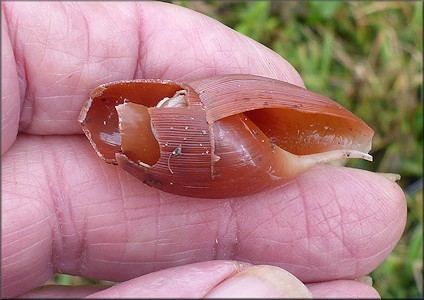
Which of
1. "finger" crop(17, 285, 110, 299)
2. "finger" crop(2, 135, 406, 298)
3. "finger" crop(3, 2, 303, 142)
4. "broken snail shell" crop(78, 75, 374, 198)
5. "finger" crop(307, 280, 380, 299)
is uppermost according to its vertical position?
"finger" crop(3, 2, 303, 142)

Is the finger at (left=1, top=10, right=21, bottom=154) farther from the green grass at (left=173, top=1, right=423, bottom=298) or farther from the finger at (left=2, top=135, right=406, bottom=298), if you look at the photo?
the green grass at (left=173, top=1, right=423, bottom=298)

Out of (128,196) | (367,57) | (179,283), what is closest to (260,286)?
(179,283)

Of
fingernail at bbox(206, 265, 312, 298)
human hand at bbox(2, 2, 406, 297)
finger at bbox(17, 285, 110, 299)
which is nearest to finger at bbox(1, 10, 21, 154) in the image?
human hand at bbox(2, 2, 406, 297)

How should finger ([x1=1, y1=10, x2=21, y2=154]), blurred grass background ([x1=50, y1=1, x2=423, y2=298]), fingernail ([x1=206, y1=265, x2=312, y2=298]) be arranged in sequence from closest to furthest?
1. fingernail ([x1=206, y1=265, x2=312, y2=298])
2. finger ([x1=1, y1=10, x2=21, y2=154])
3. blurred grass background ([x1=50, y1=1, x2=423, y2=298])

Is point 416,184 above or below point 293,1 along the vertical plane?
below

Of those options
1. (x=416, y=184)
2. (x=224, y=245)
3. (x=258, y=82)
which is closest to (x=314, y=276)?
(x=224, y=245)

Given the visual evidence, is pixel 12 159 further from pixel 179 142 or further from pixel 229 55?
pixel 229 55

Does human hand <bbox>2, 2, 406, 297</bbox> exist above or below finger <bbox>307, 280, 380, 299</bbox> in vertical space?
above

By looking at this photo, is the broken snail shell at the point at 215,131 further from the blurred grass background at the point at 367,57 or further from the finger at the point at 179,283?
the blurred grass background at the point at 367,57
